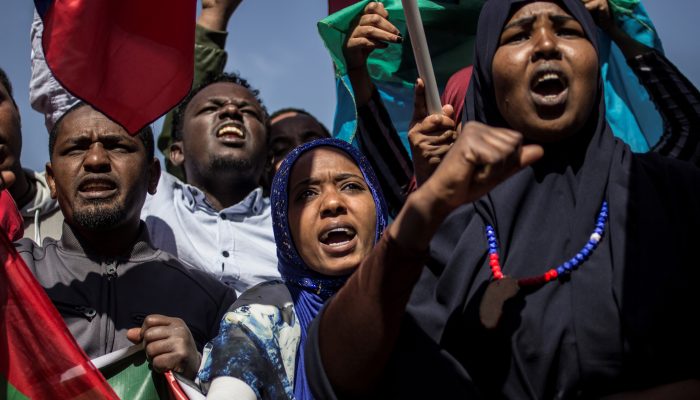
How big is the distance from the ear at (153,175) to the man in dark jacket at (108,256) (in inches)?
1.5

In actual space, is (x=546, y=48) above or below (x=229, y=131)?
above

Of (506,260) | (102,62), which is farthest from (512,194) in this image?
(102,62)

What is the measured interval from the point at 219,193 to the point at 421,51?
8.03 ft

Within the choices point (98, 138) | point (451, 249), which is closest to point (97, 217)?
point (98, 138)

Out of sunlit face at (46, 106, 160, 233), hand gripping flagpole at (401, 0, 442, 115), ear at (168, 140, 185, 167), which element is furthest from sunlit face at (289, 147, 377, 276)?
ear at (168, 140, 185, 167)

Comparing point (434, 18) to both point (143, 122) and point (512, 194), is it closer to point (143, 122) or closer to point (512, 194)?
point (143, 122)

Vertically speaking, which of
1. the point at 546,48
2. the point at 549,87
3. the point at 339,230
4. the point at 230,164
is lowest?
the point at 230,164

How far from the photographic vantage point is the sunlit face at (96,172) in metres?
3.97

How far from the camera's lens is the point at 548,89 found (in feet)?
9.36

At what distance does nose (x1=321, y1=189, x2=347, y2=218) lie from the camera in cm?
331

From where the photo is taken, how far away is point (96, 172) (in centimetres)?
405

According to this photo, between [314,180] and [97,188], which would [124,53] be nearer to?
[97,188]

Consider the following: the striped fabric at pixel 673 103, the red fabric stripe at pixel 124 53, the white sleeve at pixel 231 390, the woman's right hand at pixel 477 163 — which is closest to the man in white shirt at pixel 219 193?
the red fabric stripe at pixel 124 53

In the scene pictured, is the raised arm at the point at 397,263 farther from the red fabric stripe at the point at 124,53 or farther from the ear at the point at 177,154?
the ear at the point at 177,154
